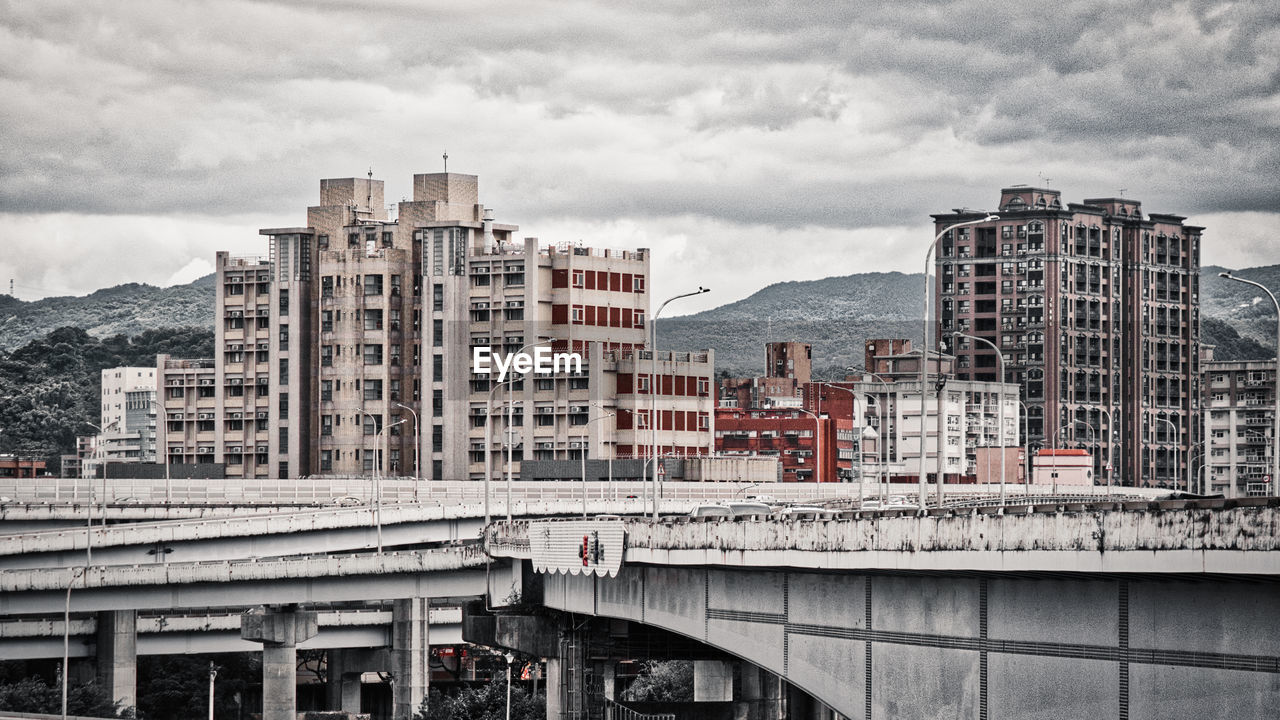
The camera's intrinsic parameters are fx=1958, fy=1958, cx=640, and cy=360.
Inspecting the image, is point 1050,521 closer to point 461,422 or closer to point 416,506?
point 416,506

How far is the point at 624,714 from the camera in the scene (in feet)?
226

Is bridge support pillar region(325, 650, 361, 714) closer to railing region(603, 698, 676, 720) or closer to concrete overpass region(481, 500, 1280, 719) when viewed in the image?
railing region(603, 698, 676, 720)

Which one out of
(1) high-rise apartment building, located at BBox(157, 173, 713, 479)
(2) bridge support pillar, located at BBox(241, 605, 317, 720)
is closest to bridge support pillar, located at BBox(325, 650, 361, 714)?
(2) bridge support pillar, located at BBox(241, 605, 317, 720)

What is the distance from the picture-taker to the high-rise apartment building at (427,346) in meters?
182

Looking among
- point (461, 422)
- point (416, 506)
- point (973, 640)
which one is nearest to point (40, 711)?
point (416, 506)

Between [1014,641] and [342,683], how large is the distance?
93570 mm

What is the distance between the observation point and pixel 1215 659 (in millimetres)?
31016

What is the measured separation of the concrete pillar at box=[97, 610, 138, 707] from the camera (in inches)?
4186

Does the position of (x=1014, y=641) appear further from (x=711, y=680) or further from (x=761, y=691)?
(x=711, y=680)

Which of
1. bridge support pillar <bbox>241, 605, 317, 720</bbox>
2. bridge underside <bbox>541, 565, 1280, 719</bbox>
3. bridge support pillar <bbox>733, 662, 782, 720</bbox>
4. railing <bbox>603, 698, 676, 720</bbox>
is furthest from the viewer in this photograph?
bridge support pillar <bbox>241, 605, 317, 720</bbox>

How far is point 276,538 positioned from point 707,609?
222 feet

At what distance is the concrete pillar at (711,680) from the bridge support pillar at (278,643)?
25.6 metres

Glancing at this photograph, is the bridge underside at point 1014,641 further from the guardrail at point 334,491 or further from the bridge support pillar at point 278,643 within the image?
the guardrail at point 334,491

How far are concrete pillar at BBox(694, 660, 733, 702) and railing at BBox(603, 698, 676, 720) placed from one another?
7.36m
